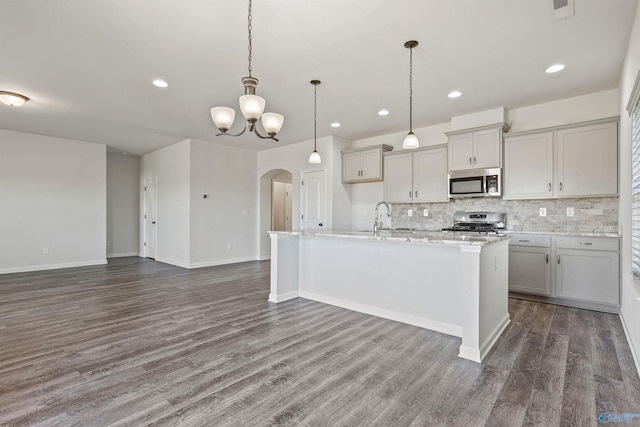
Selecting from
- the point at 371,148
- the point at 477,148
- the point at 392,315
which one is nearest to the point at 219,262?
the point at 371,148

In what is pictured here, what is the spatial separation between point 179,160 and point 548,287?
269 inches

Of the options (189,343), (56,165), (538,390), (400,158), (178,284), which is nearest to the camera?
(538,390)

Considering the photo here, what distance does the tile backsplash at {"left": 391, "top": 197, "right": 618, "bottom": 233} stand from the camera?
4039mm

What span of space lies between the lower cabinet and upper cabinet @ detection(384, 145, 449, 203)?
1.42m

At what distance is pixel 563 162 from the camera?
407 cm

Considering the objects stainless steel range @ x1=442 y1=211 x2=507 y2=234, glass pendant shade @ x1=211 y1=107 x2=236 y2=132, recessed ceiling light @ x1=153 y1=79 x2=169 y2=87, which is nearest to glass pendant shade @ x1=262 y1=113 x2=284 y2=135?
glass pendant shade @ x1=211 y1=107 x2=236 y2=132

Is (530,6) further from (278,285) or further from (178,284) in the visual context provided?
(178,284)

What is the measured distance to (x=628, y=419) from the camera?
178 centimetres

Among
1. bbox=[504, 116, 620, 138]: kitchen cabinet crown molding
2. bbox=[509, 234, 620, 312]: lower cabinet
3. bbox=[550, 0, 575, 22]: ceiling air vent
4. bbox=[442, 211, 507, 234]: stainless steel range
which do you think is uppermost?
bbox=[550, 0, 575, 22]: ceiling air vent

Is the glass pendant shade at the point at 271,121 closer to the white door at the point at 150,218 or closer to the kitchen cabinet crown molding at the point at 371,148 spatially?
the kitchen cabinet crown molding at the point at 371,148

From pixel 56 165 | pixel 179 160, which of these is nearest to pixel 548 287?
pixel 179 160

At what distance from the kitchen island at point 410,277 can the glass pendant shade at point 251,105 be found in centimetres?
152

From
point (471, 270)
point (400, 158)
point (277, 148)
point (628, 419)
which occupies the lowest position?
point (628, 419)

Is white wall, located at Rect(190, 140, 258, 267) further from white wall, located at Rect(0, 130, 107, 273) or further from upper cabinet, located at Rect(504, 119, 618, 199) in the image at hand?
upper cabinet, located at Rect(504, 119, 618, 199)
